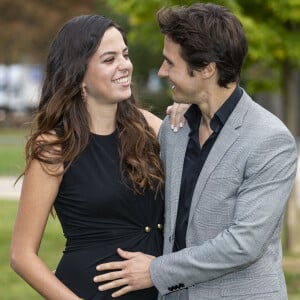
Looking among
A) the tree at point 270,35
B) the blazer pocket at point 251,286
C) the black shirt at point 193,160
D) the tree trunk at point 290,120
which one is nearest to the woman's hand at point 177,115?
the black shirt at point 193,160

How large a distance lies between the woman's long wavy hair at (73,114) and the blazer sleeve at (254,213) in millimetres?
565

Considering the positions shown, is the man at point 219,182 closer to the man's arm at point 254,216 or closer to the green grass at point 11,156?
the man's arm at point 254,216

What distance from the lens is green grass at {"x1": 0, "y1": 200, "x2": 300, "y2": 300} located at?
325 inches

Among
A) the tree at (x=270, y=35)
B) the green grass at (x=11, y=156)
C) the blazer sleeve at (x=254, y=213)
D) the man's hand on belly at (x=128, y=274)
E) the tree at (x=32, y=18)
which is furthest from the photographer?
the tree at (x=32, y=18)

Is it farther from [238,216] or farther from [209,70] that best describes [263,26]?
[238,216]

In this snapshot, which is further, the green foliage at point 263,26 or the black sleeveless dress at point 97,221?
the green foliage at point 263,26

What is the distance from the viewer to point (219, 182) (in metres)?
3.36

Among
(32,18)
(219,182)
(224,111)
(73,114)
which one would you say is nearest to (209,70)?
(224,111)

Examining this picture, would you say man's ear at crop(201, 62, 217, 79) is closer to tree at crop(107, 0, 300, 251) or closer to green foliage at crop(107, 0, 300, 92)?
tree at crop(107, 0, 300, 251)

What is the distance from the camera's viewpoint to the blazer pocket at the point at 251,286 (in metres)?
3.38

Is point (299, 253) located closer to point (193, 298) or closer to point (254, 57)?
point (254, 57)

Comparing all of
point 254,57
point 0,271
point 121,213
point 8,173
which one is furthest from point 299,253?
point 8,173

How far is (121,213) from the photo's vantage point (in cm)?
371

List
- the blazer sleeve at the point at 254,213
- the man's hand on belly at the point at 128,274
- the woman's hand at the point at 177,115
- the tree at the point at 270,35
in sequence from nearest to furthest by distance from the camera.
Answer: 1. the blazer sleeve at the point at 254,213
2. the man's hand on belly at the point at 128,274
3. the woman's hand at the point at 177,115
4. the tree at the point at 270,35
